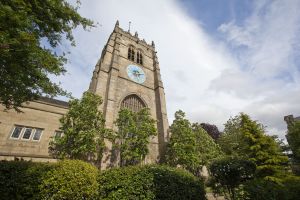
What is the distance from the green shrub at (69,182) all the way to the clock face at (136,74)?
63.6ft

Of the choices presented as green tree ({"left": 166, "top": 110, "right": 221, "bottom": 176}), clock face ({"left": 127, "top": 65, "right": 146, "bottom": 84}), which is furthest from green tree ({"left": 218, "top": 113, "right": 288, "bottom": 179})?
clock face ({"left": 127, "top": 65, "right": 146, "bottom": 84})

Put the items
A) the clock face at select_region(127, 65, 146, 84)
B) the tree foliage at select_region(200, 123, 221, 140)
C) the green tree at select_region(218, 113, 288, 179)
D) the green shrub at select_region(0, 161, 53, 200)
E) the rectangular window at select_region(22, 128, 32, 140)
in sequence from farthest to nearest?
1. the tree foliage at select_region(200, 123, 221, 140)
2. the clock face at select_region(127, 65, 146, 84)
3. the rectangular window at select_region(22, 128, 32, 140)
4. the green tree at select_region(218, 113, 288, 179)
5. the green shrub at select_region(0, 161, 53, 200)

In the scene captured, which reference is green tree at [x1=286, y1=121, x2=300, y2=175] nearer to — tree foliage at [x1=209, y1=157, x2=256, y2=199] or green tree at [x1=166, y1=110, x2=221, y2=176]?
green tree at [x1=166, y1=110, x2=221, y2=176]

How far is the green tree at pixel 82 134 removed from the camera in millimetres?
15562

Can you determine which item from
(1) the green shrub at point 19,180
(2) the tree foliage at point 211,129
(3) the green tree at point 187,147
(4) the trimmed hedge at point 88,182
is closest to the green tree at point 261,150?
(3) the green tree at point 187,147

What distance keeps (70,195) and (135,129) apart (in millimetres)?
10324

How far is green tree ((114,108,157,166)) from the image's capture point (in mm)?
17625

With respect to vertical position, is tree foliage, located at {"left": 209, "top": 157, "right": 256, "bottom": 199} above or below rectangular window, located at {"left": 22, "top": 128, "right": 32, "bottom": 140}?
below

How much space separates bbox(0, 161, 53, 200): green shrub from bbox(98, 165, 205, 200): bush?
324 cm

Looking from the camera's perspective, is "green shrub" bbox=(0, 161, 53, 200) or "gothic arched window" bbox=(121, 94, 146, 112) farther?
"gothic arched window" bbox=(121, 94, 146, 112)

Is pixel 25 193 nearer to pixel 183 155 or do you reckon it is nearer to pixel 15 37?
pixel 15 37

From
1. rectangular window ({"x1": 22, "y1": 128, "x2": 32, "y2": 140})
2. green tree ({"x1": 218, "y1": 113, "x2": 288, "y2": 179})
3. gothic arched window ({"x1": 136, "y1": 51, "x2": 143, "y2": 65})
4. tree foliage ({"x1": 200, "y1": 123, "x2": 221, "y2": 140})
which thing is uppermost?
gothic arched window ({"x1": 136, "y1": 51, "x2": 143, "y2": 65})

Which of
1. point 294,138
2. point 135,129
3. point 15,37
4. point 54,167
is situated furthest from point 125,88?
point 294,138

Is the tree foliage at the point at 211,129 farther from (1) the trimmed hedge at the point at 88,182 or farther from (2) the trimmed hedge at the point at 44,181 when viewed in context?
(2) the trimmed hedge at the point at 44,181
